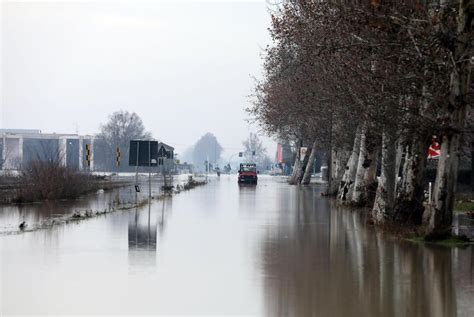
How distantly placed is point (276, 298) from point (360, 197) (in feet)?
84.2

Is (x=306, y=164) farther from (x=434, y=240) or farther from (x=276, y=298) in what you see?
(x=276, y=298)

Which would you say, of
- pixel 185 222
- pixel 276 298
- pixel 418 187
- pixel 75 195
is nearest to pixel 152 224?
pixel 185 222

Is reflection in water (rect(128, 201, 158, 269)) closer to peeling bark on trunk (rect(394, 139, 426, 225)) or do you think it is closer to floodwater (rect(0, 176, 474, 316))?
floodwater (rect(0, 176, 474, 316))

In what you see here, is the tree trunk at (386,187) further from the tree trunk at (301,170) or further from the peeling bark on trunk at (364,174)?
the tree trunk at (301,170)

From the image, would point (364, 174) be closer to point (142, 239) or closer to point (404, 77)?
point (404, 77)

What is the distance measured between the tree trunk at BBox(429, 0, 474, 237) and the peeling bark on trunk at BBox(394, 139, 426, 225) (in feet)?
12.3

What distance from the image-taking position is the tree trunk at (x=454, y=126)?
2077 cm

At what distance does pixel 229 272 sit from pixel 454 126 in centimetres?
795

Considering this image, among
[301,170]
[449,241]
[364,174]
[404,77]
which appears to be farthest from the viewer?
[301,170]

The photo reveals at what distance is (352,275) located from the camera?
16203 millimetres

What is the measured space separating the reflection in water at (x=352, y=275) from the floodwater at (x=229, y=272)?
0.02 m

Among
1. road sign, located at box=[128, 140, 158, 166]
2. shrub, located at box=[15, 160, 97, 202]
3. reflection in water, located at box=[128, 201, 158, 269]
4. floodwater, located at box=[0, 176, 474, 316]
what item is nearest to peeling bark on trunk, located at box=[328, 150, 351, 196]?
road sign, located at box=[128, 140, 158, 166]

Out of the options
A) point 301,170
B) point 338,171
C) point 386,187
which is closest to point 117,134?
point 301,170

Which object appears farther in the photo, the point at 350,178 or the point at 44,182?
the point at 350,178
